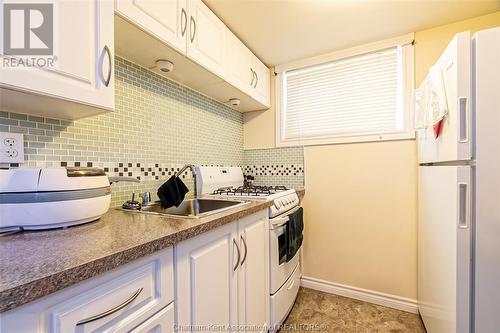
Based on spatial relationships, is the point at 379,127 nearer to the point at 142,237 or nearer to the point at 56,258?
the point at 142,237

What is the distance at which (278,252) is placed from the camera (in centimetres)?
158

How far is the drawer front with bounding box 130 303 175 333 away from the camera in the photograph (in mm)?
689

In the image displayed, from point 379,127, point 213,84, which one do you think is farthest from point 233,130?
point 379,127

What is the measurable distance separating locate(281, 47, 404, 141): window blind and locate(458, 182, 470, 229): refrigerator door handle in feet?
3.29

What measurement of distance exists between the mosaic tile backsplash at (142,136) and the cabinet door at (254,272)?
69 centimetres

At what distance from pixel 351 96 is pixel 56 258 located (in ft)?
7.25

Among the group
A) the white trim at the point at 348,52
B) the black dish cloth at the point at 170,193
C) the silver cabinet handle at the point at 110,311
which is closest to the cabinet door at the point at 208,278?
the silver cabinet handle at the point at 110,311

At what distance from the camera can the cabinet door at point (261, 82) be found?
2092mm

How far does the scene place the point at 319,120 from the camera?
2209mm

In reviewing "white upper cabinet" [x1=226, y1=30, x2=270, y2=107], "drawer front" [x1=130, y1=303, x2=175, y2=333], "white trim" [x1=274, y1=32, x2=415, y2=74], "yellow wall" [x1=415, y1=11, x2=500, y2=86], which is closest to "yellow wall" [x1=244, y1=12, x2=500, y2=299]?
"yellow wall" [x1=415, y1=11, x2=500, y2=86]

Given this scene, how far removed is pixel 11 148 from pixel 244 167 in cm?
185

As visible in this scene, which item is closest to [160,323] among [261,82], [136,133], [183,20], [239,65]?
[136,133]

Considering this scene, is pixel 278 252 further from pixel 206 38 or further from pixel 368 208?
pixel 206 38

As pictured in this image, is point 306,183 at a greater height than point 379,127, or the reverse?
point 379,127
